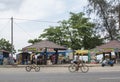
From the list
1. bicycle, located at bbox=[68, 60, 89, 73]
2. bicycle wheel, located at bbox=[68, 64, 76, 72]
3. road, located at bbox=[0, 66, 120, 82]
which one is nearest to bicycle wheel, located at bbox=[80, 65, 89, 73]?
bicycle, located at bbox=[68, 60, 89, 73]

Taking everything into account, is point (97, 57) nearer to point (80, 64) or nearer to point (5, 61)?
point (5, 61)

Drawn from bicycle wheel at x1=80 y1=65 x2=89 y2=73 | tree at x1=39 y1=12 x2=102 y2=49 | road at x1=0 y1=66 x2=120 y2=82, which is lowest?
road at x1=0 y1=66 x2=120 y2=82

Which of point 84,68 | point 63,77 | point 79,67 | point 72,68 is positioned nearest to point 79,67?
point 79,67

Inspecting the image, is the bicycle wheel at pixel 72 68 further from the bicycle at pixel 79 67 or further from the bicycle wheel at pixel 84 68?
the bicycle wheel at pixel 84 68

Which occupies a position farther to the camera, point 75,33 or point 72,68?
point 75,33

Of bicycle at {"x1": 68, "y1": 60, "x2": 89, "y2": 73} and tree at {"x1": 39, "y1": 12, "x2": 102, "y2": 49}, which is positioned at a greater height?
tree at {"x1": 39, "y1": 12, "x2": 102, "y2": 49}

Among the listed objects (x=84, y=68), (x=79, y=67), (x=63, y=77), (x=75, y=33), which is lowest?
(x=63, y=77)

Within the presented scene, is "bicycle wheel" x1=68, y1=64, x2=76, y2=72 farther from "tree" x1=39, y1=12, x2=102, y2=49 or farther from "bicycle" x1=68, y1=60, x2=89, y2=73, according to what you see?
A: "tree" x1=39, y1=12, x2=102, y2=49

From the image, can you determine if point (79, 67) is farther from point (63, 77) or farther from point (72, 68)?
point (63, 77)

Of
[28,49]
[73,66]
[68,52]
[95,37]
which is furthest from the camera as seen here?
[95,37]

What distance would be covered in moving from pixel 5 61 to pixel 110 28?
70.9 ft

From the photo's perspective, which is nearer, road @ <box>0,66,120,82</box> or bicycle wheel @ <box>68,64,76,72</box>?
road @ <box>0,66,120,82</box>

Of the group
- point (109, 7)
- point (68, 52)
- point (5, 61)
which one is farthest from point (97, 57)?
point (5, 61)

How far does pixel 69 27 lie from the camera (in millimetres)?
79938
